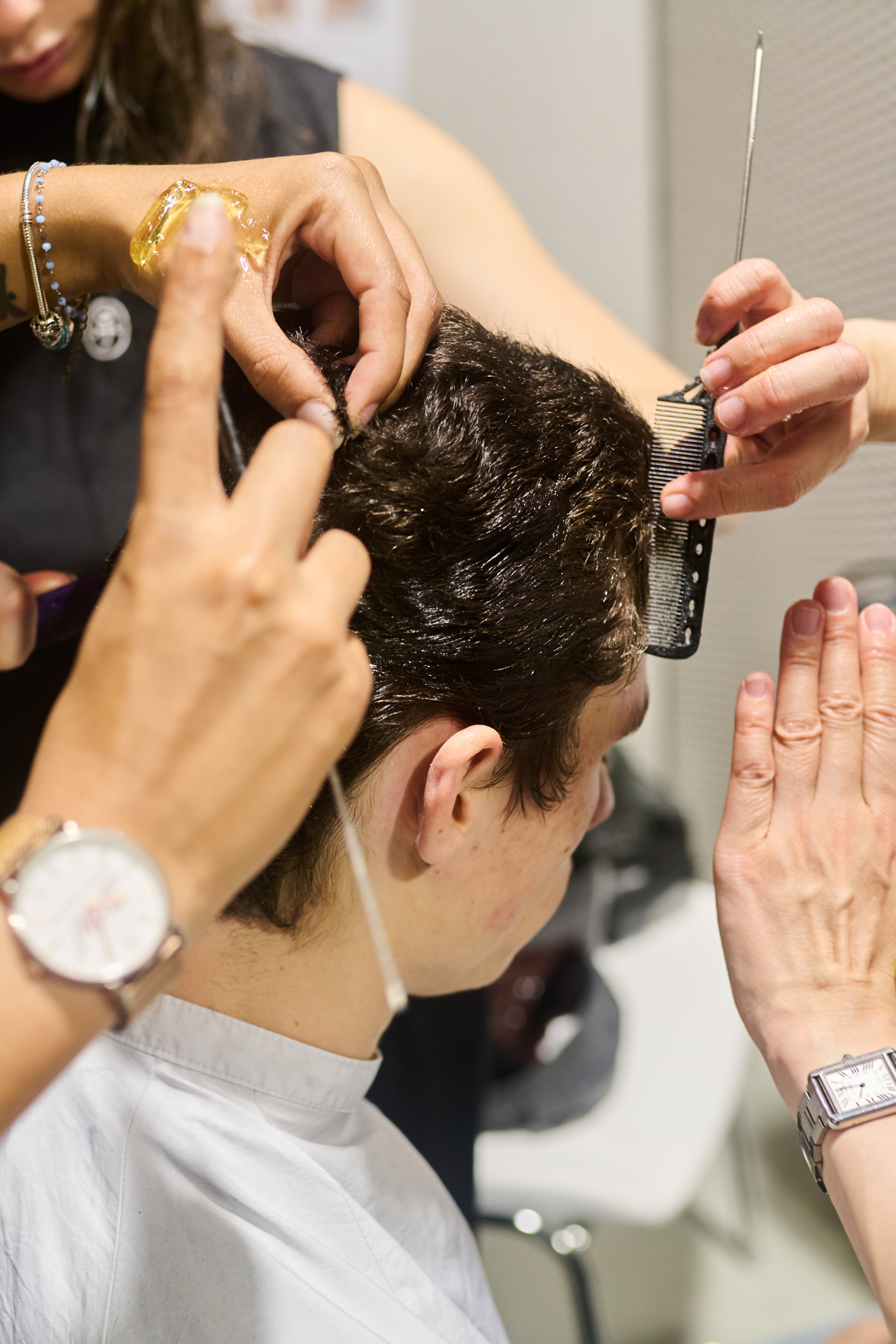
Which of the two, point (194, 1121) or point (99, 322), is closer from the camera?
point (194, 1121)

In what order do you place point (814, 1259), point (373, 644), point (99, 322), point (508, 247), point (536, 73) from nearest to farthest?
1. point (373, 644)
2. point (99, 322)
3. point (508, 247)
4. point (814, 1259)
5. point (536, 73)

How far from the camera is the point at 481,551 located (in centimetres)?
75

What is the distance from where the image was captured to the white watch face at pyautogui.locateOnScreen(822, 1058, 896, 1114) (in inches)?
30.2

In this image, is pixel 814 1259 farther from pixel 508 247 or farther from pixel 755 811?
pixel 508 247

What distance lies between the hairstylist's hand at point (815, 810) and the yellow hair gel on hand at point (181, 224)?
0.57 m

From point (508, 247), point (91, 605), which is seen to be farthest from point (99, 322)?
point (508, 247)

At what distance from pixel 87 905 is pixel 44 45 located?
0.89 meters

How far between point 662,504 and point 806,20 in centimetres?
105

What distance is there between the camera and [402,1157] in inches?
40.6

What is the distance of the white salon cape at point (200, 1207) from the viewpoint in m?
0.78

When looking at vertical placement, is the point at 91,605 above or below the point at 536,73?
below

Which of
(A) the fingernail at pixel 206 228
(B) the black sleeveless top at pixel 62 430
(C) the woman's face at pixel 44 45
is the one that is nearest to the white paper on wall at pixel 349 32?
(B) the black sleeveless top at pixel 62 430

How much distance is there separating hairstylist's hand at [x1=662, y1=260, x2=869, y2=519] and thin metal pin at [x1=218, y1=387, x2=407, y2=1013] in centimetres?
35

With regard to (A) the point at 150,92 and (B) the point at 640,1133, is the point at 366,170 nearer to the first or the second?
(A) the point at 150,92
